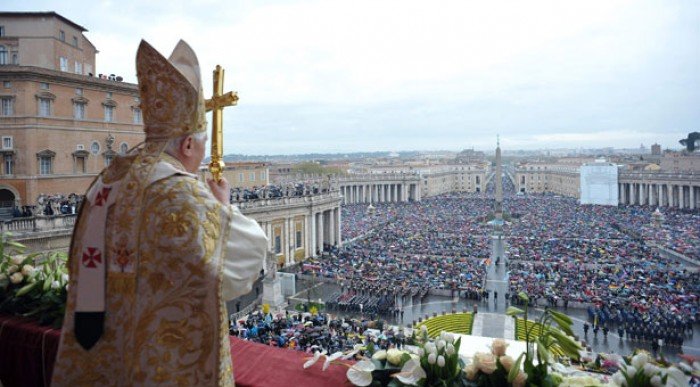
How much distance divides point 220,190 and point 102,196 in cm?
60

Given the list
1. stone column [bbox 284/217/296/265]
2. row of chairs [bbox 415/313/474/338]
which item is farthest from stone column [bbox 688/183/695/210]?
row of chairs [bbox 415/313/474/338]

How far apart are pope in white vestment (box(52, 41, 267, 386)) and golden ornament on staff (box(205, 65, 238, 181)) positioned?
19.2 inches

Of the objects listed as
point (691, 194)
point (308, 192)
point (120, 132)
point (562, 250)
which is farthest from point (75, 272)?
point (691, 194)

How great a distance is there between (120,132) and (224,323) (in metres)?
24.1

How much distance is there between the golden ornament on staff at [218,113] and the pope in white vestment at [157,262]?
488 millimetres

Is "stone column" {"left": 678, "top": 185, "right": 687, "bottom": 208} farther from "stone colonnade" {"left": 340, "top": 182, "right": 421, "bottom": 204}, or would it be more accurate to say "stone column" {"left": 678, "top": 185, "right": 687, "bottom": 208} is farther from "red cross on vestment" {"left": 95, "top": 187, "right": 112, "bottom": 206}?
"red cross on vestment" {"left": 95, "top": 187, "right": 112, "bottom": 206}

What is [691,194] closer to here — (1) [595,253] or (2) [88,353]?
(1) [595,253]

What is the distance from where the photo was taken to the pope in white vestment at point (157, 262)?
7.57 feet

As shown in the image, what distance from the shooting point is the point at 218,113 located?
3.32m

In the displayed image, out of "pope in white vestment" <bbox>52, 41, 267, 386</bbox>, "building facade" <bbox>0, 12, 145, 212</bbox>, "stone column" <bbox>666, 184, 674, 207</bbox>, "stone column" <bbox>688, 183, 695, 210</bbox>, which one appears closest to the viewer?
"pope in white vestment" <bbox>52, 41, 267, 386</bbox>

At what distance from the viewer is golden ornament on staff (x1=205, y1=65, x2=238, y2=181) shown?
128 inches

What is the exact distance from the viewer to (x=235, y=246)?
2480 mm

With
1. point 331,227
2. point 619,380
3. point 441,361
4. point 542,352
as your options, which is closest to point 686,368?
point 619,380

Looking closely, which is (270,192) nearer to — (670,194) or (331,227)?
(331,227)
